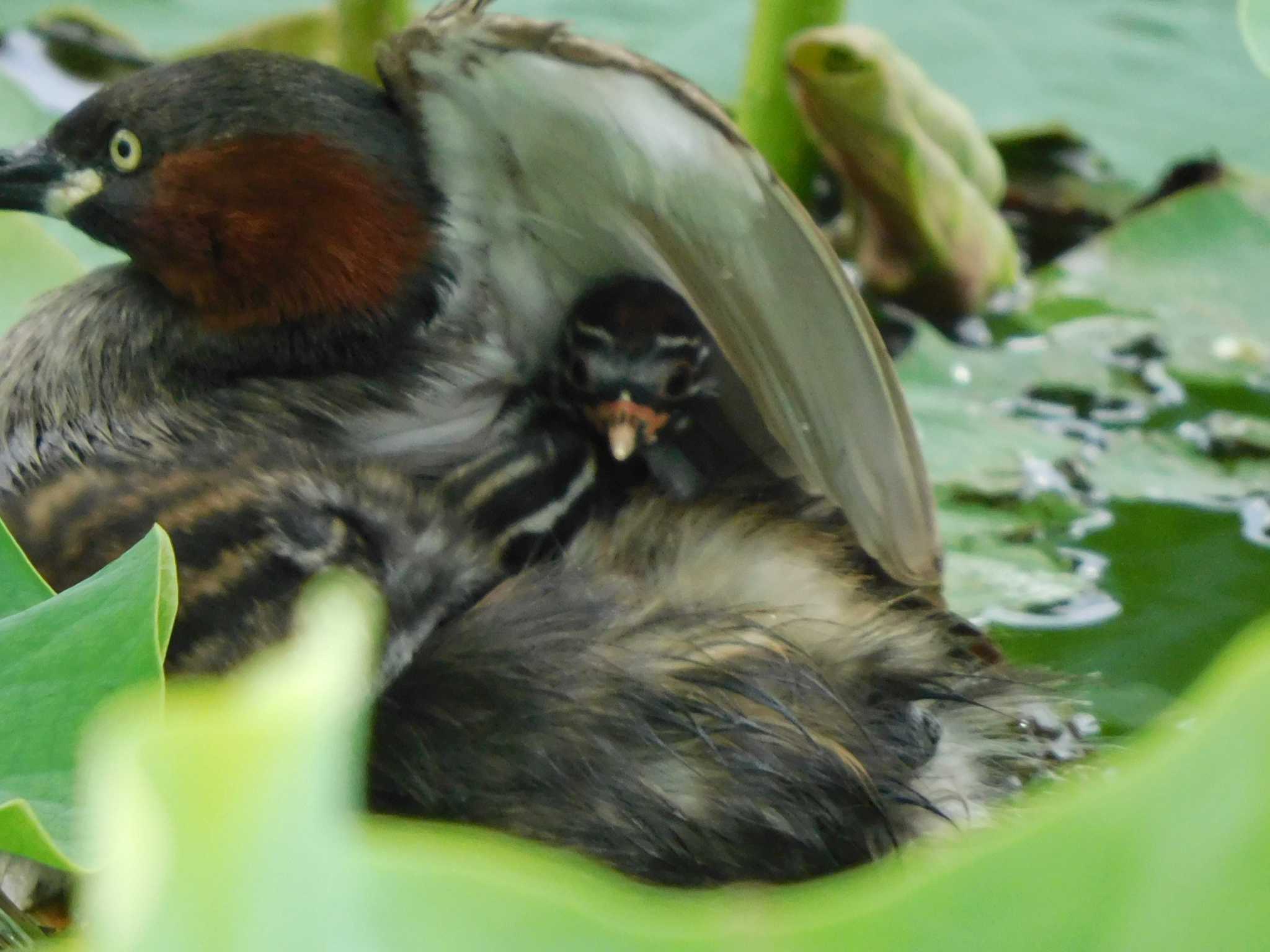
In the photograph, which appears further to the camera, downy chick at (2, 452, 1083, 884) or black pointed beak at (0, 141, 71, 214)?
black pointed beak at (0, 141, 71, 214)

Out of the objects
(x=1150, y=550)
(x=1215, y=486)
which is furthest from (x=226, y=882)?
(x=1215, y=486)

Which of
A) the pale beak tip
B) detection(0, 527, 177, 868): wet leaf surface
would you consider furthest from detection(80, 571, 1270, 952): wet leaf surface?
the pale beak tip

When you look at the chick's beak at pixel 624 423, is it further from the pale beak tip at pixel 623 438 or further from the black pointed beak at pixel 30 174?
the black pointed beak at pixel 30 174

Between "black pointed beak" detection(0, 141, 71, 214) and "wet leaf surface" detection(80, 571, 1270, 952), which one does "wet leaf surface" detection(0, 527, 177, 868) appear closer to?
"wet leaf surface" detection(80, 571, 1270, 952)

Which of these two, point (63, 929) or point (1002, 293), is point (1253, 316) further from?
point (63, 929)

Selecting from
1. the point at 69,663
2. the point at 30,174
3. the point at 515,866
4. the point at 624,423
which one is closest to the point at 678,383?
the point at 624,423

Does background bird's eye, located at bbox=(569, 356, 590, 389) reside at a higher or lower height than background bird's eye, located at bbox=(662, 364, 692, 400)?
higher

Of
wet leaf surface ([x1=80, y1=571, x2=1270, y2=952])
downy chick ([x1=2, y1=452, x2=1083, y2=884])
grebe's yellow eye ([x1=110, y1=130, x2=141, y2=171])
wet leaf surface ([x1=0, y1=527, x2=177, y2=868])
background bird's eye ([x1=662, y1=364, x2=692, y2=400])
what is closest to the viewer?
wet leaf surface ([x1=80, y1=571, x2=1270, y2=952])
